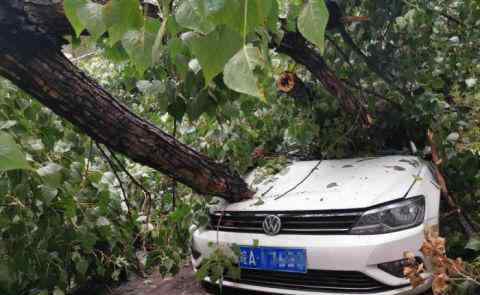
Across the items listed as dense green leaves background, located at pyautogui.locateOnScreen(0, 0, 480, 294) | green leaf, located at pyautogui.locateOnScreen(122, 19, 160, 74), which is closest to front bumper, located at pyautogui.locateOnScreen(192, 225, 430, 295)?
dense green leaves background, located at pyautogui.locateOnScreen(0, 0, 480, 294)

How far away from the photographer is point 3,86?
2443 millimetres

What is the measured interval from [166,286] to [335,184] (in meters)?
1.67

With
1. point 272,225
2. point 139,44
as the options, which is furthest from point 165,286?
point 139,44

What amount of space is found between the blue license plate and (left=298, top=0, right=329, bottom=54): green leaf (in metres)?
1.93

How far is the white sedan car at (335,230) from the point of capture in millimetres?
2277

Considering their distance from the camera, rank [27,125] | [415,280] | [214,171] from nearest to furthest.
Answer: [415,280], [27,125], [214,171]

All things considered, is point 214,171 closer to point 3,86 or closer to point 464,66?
point 3,86

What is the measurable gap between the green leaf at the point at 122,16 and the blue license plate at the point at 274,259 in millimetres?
1883

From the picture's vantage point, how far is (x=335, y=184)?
108 inches

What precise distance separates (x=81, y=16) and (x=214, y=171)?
2365 millimetres

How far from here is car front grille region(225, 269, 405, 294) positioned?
7.45 ft

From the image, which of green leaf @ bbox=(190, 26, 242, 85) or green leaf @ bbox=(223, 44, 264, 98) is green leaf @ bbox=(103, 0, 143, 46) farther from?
green leaf @ bbox=(223, 44, 264, 98)

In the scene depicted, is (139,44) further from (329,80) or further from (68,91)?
(329,80)

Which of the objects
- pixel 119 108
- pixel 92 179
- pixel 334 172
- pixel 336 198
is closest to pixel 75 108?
pixel 119 108
